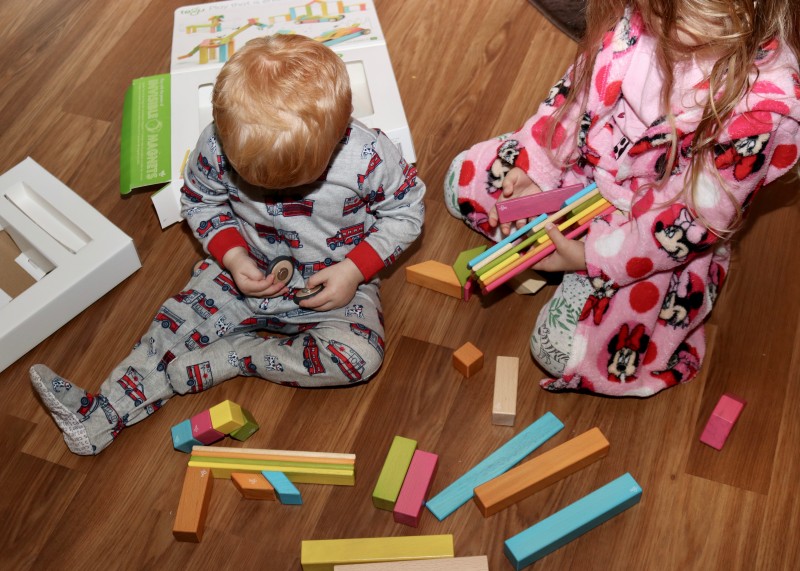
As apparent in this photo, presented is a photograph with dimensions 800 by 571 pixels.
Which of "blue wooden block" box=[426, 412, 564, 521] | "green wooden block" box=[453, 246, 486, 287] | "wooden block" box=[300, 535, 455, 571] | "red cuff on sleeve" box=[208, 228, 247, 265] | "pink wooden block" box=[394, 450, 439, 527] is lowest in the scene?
"blue wooden block" box=[426, 412, 564, 521]

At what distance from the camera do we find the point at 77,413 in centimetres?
116

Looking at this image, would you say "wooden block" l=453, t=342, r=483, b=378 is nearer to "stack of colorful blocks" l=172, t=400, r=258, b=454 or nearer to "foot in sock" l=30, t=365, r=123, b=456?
"stack of colorful blocks" l=172, t=400, r=258, b=454

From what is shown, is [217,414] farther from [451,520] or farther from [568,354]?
[568,354]

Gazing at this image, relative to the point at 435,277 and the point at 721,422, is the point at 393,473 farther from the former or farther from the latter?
the point at 721,422

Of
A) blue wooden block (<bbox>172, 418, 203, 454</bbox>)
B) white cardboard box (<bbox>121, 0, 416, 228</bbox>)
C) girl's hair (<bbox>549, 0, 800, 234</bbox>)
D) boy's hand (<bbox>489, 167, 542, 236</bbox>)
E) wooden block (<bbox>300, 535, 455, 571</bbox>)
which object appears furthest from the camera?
white cardboard box (<bbox>121, 0, 416, 228</bbox>)

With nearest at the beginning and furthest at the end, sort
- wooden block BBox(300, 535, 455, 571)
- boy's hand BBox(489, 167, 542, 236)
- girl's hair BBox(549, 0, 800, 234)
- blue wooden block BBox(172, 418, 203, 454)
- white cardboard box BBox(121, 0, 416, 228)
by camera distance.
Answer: girl's hair BBox(549, 0, 800, 234) → wooden block BBox(300, 535, 455, 571) → blue wooden block BBox(172, 418, 203, 454) → boy's hand BBox(489, 167, 542, 236) → white cardboard box BBox(121, 0, 416, 228)

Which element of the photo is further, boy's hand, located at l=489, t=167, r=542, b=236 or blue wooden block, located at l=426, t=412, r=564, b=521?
boy's hand, located at l=489, t=167, r=542, b=236

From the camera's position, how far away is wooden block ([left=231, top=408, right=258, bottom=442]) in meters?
1.17

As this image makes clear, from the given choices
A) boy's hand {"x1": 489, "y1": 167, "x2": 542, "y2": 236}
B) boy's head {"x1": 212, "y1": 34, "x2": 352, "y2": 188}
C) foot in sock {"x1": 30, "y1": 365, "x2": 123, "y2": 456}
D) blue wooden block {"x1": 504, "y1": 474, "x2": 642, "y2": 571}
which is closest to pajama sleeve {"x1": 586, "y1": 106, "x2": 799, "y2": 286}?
boy's hand {"x1": 489, "y1": 167, "x2": 542, "y2": 236}

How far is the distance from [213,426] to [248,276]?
21cm

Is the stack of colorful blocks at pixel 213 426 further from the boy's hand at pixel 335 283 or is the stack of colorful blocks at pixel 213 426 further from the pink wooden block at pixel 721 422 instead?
the pink wooden block at pixel 721 422

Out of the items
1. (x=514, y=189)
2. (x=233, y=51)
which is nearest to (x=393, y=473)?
(x=514, y=189)

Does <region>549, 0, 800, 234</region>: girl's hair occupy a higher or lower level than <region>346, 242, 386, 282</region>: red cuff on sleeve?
higher

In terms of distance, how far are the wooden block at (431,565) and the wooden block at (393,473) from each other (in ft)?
0.27
